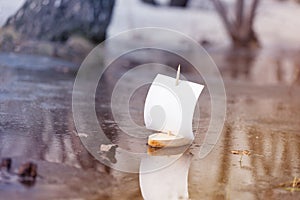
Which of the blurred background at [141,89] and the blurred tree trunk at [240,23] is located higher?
the blurred tree trunk at [240,23]

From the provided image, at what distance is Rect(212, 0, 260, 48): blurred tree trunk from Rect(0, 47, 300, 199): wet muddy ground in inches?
116

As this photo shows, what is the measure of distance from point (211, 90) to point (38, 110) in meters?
1.69

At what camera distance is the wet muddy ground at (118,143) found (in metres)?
1.94

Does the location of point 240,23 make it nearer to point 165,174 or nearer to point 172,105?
point 172,105

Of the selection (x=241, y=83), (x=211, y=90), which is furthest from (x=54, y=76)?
(x=241, y=83)

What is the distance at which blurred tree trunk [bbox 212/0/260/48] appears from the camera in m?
7.52

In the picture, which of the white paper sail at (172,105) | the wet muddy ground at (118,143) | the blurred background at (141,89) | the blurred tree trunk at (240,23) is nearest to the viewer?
the wet muddy ground at (118,143)

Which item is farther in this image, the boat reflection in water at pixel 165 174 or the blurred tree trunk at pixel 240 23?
the blurred tree trunk at pixel 240 23

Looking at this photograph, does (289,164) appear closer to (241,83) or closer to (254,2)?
(241,83)

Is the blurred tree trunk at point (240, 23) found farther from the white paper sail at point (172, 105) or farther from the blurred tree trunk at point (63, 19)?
the white paper sail at point (172, 105)

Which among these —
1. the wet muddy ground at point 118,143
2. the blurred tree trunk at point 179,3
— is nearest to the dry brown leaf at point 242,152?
the wet muddy ground at point 118,143

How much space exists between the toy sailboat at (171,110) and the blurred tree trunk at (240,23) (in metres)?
5.27

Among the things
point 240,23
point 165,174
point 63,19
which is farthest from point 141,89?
point 240,23

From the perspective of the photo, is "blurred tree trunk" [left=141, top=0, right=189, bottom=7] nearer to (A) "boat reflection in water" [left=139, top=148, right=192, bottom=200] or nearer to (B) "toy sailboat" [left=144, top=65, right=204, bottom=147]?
(B) "toy sailboat" [left=144, top=65, right=204, bottom=147]
